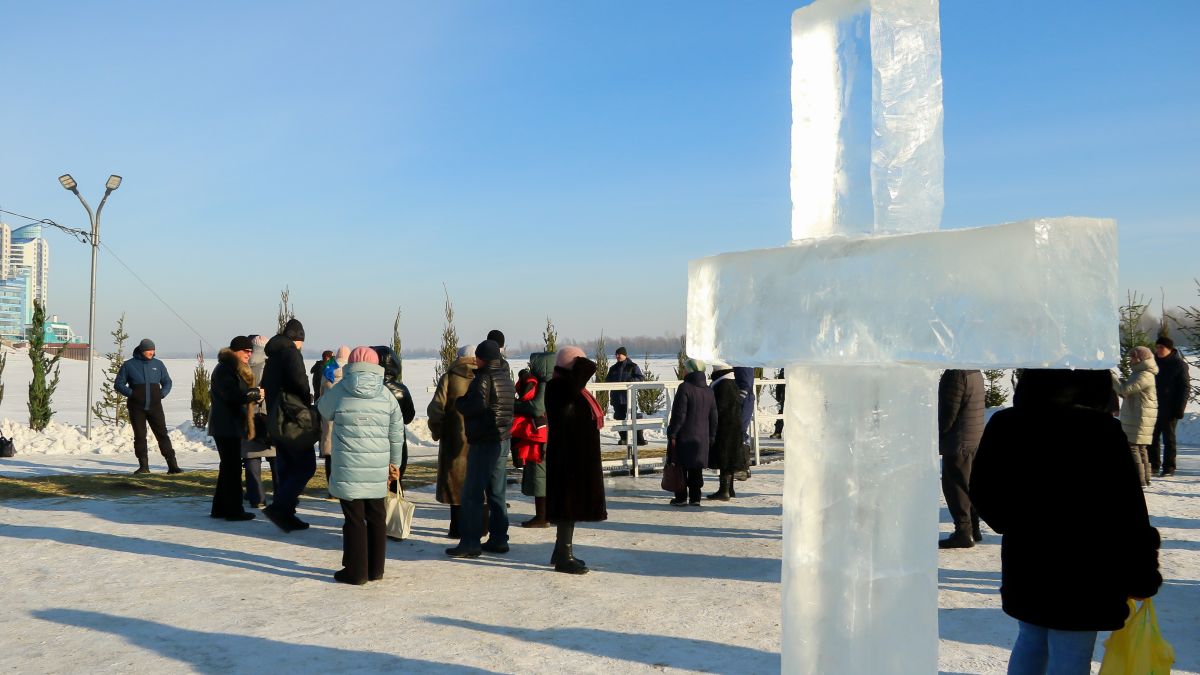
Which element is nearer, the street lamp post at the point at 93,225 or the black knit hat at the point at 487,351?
the black knit hat at the point at 487,351

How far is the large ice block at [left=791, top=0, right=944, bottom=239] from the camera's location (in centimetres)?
157

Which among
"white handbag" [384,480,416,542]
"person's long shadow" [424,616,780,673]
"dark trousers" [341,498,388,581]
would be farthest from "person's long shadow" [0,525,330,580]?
"person's long shadow" [424,616,780,673]

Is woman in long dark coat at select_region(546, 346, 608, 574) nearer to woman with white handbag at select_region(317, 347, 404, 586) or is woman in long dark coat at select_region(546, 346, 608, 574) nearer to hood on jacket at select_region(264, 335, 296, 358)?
woman with white handbag at select_region(317, 347, 404, 586)

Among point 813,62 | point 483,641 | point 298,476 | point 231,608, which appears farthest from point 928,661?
point 298,476

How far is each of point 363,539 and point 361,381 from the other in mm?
1015

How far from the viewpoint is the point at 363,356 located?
5809 millimetres

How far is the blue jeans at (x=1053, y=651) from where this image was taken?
2.75 m

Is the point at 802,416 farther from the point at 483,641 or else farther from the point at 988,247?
the point at 483,641

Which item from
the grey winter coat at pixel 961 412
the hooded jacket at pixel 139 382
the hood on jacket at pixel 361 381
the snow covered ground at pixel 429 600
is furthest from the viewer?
the hooded jacket at pixel 139 382

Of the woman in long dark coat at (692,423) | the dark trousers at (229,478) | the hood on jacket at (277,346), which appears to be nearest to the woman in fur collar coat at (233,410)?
the dark trousers at (229,478)

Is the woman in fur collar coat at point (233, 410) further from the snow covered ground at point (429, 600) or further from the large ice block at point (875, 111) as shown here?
the large ice block at point (875, 111)

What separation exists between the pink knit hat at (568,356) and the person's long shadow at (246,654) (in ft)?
7.46

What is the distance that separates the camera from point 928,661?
1593 mm

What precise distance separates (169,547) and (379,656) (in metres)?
3.25
